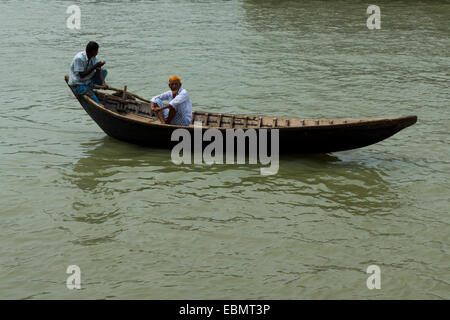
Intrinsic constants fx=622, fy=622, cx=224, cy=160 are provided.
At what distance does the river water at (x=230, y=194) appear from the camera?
22.7 feet

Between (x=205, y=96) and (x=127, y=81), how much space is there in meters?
2.54

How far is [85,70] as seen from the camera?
10836 millimetres

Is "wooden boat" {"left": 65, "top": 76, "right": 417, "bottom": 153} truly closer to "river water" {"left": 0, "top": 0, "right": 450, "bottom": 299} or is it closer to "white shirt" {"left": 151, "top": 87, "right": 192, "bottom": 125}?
"white shirt" {"left": 151, "top": 87, "right": 192, "bottom": 125}

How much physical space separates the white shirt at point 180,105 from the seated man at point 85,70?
1379mm

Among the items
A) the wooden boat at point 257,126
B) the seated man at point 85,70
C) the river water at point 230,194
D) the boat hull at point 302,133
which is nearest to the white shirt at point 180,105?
the wooden boat at point 257,126

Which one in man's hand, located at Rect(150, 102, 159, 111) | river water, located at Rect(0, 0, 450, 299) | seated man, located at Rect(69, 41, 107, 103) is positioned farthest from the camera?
seated man, located at Rect(69, 41, 107, 103)

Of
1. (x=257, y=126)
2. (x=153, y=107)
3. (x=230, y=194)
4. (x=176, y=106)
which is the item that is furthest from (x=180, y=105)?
(x=230, y=194)

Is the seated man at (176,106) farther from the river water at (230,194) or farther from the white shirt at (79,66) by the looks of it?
the white shirt at (79,66)

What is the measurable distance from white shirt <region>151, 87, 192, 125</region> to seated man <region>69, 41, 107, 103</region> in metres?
1.38

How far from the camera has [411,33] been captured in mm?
21594

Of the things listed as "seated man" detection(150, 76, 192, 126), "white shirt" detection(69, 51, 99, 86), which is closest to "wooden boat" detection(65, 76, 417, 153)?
"seated man" detection(150, 76, 192, 126)

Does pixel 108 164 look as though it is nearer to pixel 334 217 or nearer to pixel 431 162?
pixel 334 217

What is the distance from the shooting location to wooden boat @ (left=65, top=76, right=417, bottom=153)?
9250 millimetres

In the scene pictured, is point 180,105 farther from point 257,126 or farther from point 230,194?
point 230,194
